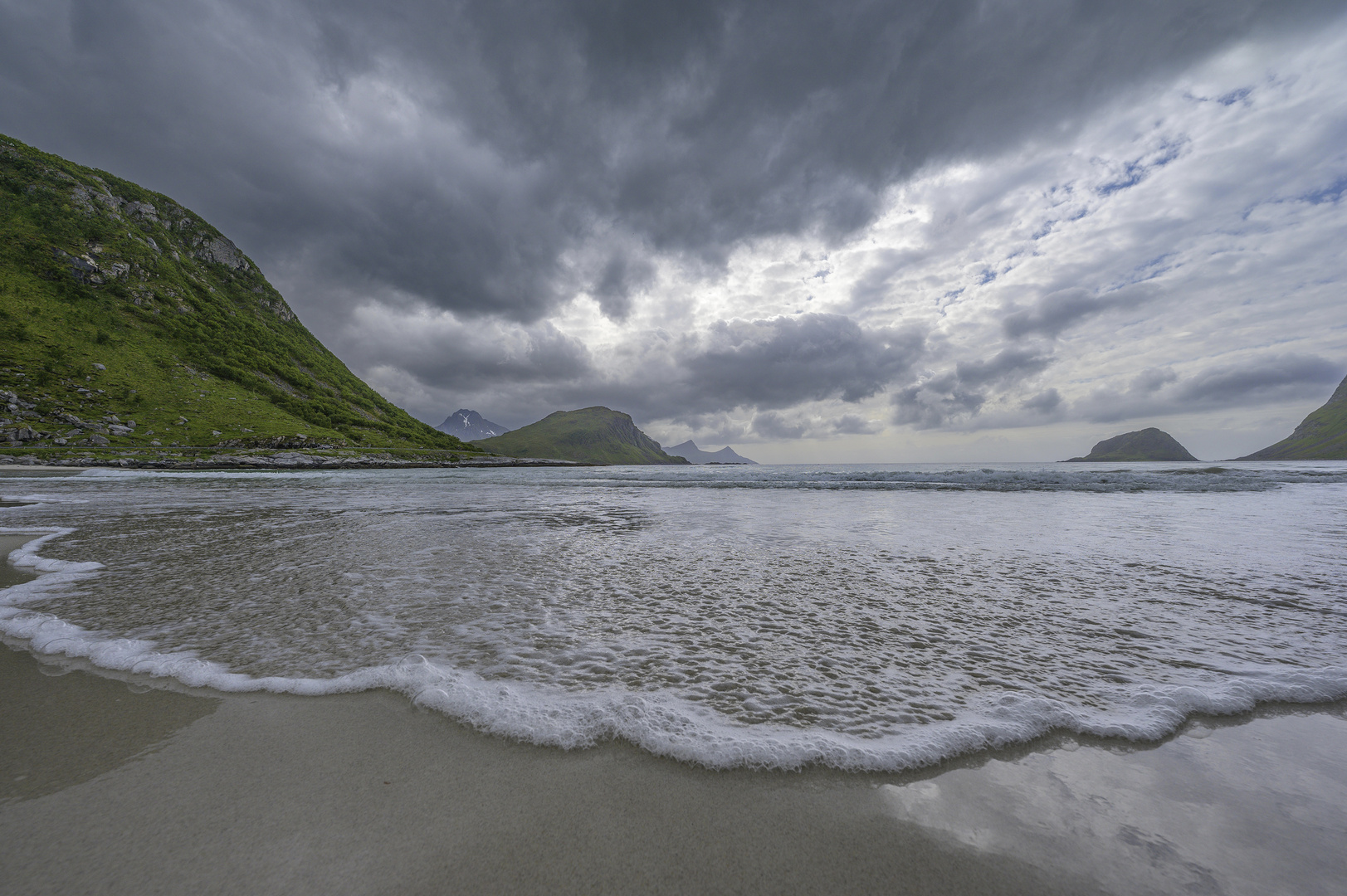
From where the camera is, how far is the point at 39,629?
580cm

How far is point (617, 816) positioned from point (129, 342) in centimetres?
13881

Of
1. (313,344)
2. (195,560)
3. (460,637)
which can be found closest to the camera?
(460,637)

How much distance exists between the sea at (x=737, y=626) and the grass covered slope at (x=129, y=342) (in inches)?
3540

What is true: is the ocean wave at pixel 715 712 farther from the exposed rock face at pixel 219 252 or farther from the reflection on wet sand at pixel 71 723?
the exposed rock face at pixel 219 252

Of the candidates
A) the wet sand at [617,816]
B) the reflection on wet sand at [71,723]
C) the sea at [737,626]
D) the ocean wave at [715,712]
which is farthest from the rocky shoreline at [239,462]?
the wet sand at [617,816]

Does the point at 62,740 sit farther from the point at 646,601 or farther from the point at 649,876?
the point at 646,601

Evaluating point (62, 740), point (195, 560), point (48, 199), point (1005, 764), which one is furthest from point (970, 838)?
point (48, 199)

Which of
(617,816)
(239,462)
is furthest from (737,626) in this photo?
(239,462)

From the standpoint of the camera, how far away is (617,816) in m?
2.87

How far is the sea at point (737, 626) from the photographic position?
3988 mm

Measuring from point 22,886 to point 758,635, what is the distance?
5.50 meters

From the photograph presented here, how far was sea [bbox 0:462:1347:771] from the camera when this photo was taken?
13.1ft

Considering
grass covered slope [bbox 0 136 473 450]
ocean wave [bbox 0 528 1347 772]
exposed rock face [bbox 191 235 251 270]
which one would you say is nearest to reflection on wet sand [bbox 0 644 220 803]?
ocean wave [bbox 0 528 1347 772]

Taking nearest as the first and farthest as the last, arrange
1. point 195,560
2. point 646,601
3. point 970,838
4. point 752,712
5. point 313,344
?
point 970,838
point 752,712
point 646,601
point 195,560
point 313,344
